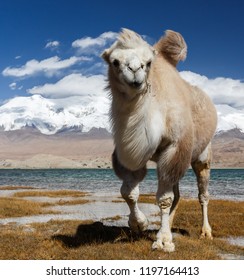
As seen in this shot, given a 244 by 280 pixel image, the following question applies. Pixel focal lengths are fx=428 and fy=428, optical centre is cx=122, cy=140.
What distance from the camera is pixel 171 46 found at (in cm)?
838

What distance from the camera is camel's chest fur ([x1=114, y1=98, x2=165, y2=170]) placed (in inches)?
254

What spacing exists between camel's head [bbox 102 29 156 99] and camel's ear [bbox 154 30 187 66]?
1.81 meters

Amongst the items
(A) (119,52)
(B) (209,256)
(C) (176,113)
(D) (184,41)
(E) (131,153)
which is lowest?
(B) (209,256)

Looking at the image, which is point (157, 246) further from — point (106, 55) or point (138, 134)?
point (106, 55)

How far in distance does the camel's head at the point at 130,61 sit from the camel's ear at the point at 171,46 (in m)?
1.81

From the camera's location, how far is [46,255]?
23.6ft

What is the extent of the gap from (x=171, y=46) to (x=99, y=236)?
422cm

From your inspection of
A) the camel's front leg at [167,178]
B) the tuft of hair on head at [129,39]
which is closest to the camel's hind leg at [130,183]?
the camel's front leg at [167,178]

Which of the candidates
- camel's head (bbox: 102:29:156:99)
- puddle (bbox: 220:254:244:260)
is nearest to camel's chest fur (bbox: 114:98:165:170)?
camel's head (bbox: 102:29:156:99)

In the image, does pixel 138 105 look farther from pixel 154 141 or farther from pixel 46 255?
pixel 46 255

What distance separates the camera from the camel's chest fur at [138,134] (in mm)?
6445
